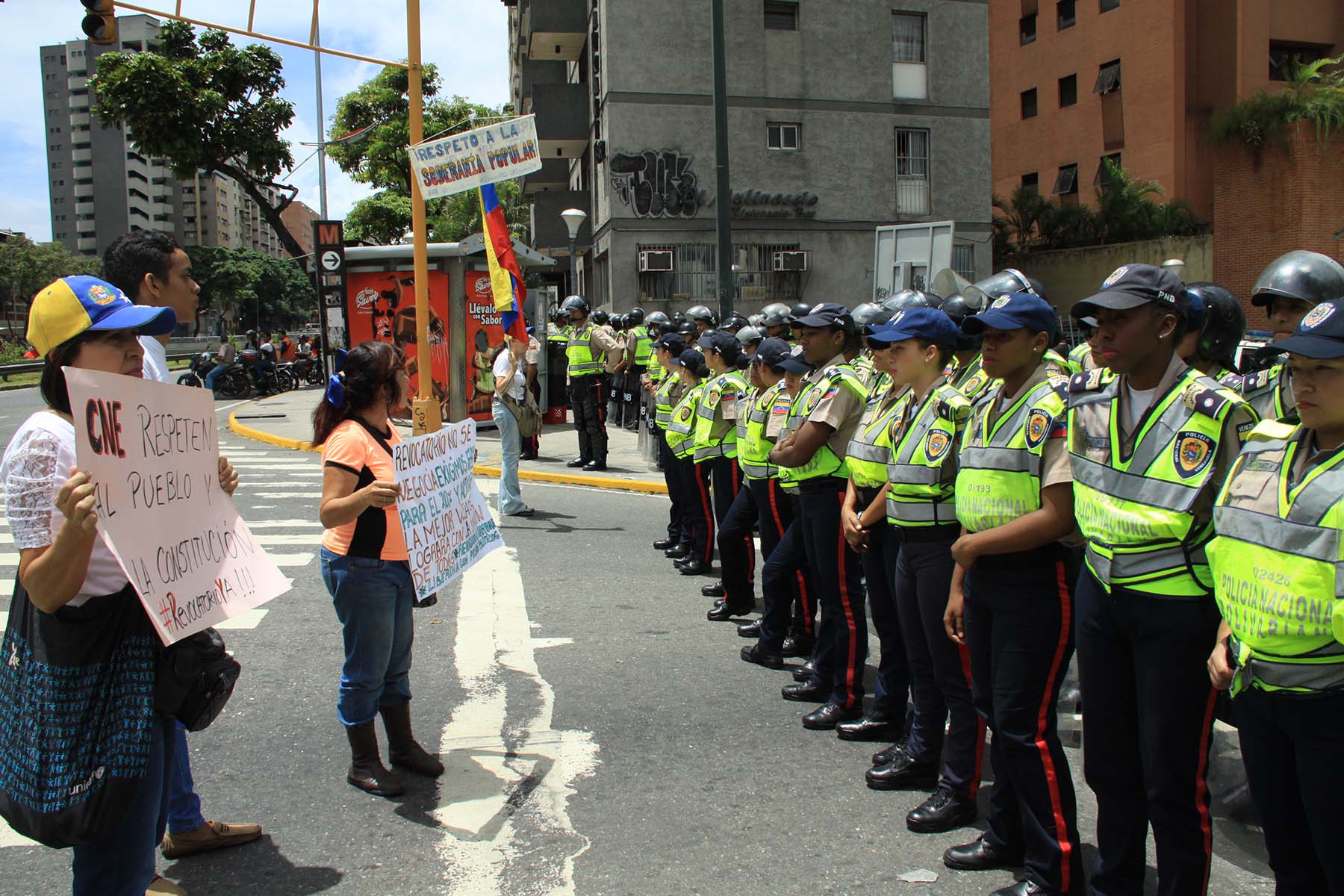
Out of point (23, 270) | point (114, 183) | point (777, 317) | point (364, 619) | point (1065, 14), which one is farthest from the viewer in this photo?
point (114, 183)

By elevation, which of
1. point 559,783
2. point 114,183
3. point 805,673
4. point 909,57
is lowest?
point 559,783

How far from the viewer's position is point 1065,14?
124ft

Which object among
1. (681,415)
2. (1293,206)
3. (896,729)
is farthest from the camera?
(1293,206)

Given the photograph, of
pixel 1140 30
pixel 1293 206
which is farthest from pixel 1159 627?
pixel 1140 30

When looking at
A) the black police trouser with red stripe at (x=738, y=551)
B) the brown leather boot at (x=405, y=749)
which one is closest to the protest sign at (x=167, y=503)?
the brown leather boot at (x=405, y=749)

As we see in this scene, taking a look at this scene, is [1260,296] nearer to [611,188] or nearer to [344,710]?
[344,710]

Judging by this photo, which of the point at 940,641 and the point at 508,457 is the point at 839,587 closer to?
the point at 940,641

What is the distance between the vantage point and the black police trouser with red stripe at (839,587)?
518cm

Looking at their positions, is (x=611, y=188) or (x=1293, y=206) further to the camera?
(x=1293, y=206)

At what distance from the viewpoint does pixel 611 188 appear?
2539 cm

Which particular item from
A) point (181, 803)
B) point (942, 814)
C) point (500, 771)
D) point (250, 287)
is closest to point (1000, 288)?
point (942, 814)

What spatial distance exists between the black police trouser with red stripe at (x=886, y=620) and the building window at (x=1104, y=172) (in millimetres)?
32534

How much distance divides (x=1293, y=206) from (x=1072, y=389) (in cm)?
3371

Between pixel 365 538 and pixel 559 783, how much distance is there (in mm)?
1351
